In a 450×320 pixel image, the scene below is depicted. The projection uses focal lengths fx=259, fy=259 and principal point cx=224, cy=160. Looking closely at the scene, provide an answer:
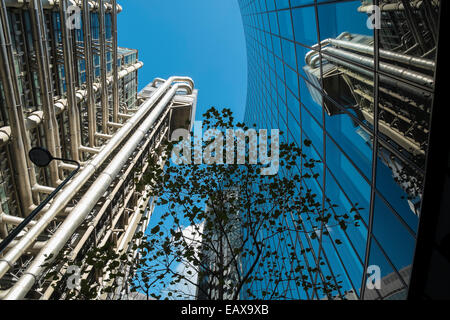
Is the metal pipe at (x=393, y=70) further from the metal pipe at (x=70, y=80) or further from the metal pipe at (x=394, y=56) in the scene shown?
the metal pipe at (x=70, y=80)

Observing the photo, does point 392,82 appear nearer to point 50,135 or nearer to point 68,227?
point 68,227

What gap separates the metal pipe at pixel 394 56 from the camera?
6.69 meters

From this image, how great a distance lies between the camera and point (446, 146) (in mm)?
6375

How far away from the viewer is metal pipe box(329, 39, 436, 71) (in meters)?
6.69

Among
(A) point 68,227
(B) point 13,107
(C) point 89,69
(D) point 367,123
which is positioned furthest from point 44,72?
(D) point 367,123

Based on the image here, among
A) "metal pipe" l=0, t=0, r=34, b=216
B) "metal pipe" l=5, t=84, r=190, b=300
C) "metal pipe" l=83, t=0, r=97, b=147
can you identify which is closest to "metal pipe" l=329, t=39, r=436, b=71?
"metal pipe" l=5, t=84, r=190, b=300

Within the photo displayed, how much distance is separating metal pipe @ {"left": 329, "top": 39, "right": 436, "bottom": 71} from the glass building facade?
3cm

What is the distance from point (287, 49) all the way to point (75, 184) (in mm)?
19492

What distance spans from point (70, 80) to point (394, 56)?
23420 millimetres

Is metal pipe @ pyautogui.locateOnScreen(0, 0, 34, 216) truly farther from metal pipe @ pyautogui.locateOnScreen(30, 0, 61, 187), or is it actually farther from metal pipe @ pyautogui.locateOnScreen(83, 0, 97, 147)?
metal pipe @ pyautogui.locateOnScreen(83, 0, 97, 147)

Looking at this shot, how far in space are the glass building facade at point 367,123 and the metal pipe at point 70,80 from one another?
17.8 metres
